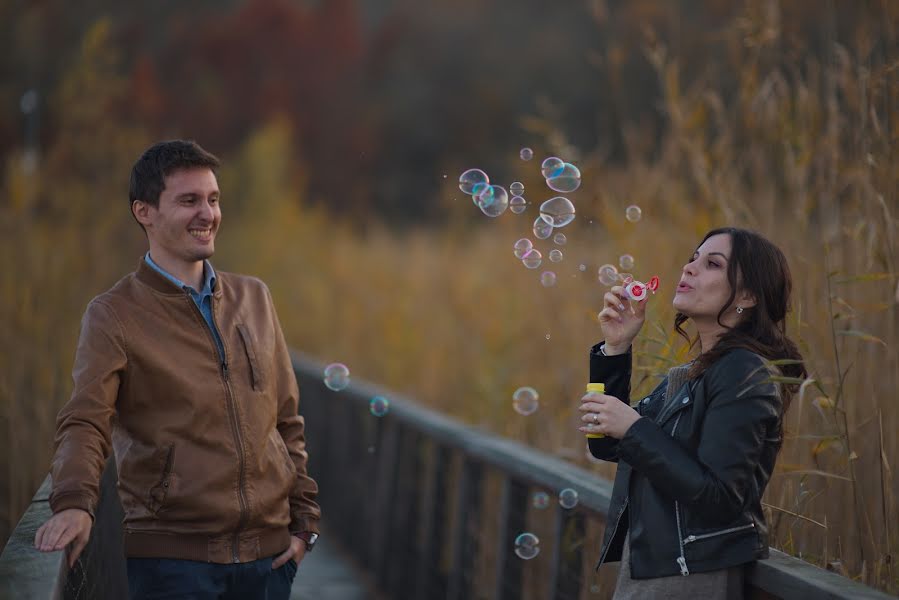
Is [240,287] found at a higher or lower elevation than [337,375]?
higher

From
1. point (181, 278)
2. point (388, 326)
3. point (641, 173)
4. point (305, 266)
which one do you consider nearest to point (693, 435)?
point (181, 278)

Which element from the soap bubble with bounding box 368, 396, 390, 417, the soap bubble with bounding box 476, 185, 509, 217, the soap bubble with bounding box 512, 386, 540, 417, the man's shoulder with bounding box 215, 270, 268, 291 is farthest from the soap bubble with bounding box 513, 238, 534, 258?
the soap bubble with bounding box 368, 396, 390, 417

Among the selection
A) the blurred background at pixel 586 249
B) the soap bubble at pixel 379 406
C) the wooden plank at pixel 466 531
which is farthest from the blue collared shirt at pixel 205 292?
the soap bubble at pixel 379 406

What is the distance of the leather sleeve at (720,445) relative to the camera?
2424mm

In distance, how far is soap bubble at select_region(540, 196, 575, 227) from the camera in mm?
3893

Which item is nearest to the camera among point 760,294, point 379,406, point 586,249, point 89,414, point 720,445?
point 720,445

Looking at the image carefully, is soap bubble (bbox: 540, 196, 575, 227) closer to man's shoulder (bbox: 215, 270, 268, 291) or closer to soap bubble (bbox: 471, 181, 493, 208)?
soap bubble (bbox: 471, 181, 493, 208)

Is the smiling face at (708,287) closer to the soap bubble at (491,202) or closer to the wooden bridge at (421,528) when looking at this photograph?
the wooden bridge at (421,528)

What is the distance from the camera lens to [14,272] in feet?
21.7

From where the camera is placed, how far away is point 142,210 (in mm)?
3119

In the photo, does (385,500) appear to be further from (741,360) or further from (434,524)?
(741,360)

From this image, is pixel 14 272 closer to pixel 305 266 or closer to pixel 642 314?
pixel 642 314

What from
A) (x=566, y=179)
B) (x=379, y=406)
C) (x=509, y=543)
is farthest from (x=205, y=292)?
(x=379, y=406)

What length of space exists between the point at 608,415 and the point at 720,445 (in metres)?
0.27
